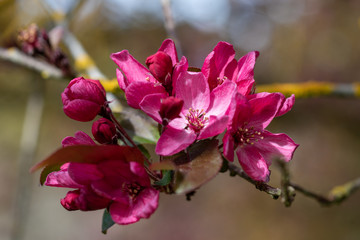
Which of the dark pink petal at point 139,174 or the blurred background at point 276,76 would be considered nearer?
the dark pink petal at point 139,174

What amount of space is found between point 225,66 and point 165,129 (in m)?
0.26

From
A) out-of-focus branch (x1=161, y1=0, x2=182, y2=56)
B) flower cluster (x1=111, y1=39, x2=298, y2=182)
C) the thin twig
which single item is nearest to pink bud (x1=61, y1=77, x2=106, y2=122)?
flower cluster (x1=111, y1=39, x2=298, y2=182)

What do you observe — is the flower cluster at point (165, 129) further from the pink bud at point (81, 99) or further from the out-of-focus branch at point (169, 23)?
the out-of-focus branch at point (169, 23)

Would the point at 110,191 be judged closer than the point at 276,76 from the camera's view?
Yes

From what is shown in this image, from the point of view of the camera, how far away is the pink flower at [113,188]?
766mm

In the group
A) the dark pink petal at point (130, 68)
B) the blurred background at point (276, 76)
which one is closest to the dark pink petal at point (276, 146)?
the dark pink petal at point (130, 68)

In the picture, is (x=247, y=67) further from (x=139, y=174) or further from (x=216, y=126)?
(x=139, y=174)

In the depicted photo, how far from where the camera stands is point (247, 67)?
934 mm

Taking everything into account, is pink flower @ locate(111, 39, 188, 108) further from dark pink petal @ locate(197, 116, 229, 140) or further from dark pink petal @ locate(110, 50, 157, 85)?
dark pink petal @ locate(197, 116, 229, 140)

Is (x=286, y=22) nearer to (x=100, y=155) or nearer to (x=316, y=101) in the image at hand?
(x=316, y=101)

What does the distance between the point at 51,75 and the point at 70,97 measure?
1237mm

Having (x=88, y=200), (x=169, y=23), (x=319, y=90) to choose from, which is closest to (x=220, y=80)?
(x=88, y=200)

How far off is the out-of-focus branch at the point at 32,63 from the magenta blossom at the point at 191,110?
1.34 m

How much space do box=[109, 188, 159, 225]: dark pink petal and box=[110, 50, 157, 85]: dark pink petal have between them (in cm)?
35
